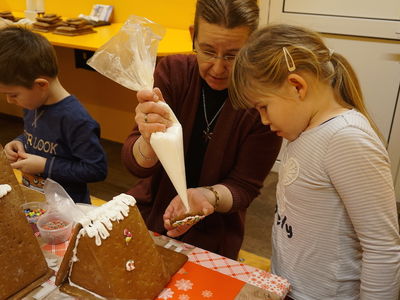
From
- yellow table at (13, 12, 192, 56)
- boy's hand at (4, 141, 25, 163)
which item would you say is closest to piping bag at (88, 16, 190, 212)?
boy's hand at (4, 141, 25, 163)

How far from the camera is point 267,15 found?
309cm

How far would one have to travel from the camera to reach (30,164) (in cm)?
150

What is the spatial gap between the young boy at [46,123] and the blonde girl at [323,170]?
723mm

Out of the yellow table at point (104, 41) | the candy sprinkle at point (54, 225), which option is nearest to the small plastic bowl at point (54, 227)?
the candy sprinkle at point (54, 225)

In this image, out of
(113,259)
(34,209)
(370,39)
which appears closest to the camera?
(113,259)

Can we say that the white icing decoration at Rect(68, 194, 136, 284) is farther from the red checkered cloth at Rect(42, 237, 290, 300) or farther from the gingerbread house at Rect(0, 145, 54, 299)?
the red checkered cloth at Rect(42, 237, 290, 300)

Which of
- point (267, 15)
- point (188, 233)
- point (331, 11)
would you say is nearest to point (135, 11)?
point (267, 15)

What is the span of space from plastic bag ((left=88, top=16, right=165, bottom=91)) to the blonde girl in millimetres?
226

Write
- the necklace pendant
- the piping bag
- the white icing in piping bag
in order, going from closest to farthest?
the white icing in piping bag
the piping bag
the necklace pendant

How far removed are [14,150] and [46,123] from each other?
0.19 metres

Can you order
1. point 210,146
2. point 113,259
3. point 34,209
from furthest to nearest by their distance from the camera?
point 210,146
point 34,209
point 113,259

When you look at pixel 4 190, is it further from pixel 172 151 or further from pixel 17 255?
pixel 172 151

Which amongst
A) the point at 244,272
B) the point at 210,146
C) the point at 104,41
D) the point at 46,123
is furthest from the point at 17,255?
the point at 104,41

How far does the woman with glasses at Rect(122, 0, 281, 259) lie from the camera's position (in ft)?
3.93
